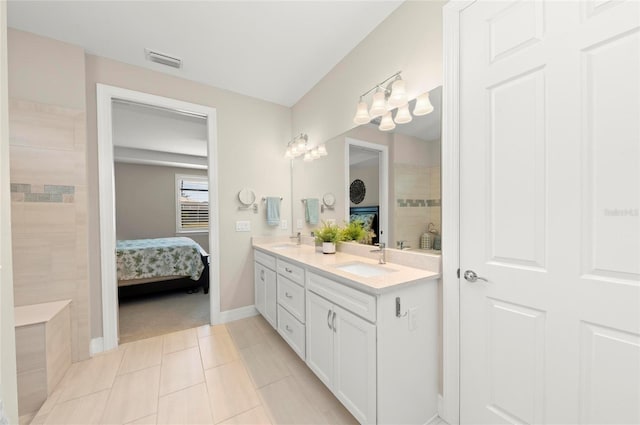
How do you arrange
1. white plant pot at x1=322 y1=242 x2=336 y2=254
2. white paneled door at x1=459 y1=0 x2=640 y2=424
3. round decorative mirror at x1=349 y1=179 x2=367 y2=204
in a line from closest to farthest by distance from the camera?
white paneled door at x1=459 y1=0 x2=640 y2=424 < round decorative mirror at x1=349 y1=179 x2=367 y2=204 < white plant pot at x1=322 y1=242 x2=336 y2=254

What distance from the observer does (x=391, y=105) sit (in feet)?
5.55

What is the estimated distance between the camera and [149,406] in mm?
1548

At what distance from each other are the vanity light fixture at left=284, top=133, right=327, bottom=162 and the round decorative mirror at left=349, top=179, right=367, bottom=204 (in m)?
0.59

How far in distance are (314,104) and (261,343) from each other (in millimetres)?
2570

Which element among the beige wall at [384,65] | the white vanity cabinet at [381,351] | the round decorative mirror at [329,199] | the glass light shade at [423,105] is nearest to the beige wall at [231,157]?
the beige wall at [384,65]

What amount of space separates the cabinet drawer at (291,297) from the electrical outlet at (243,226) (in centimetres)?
95

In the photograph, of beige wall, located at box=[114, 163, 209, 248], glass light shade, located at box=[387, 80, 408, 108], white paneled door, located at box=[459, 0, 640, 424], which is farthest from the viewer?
beige wall, located at box=[114, 163, 209, 248]

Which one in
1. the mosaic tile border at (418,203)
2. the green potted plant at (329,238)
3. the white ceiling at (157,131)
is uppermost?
the white ceiling at (157,131)

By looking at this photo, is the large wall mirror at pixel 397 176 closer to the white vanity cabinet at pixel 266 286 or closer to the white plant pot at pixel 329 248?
the white plant pot at pixel 329 248

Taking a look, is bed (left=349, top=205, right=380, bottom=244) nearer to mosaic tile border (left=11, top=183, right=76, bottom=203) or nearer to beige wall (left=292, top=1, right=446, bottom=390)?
beige wall (left=292, top=1, right=446, bottom=390)

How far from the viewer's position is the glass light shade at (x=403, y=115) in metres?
1.64

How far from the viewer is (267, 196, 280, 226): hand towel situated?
118 inches

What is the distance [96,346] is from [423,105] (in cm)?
331

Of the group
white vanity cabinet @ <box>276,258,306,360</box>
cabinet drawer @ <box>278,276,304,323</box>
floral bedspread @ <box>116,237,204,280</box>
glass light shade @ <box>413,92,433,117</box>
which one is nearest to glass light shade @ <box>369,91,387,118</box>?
glass light shade @ <box>413,92,433,117</box>
